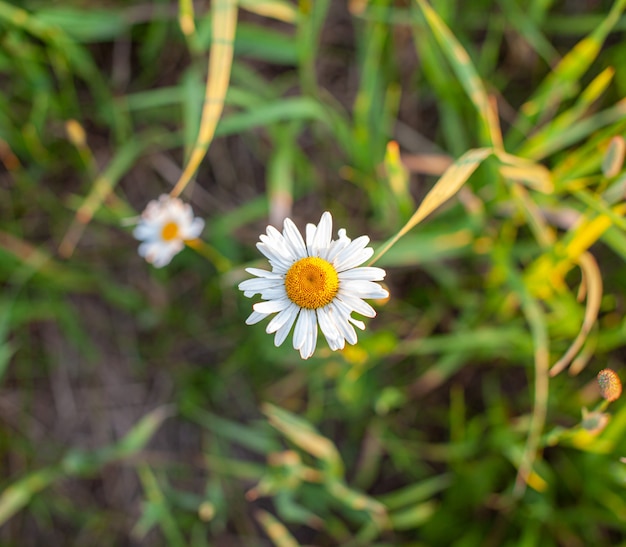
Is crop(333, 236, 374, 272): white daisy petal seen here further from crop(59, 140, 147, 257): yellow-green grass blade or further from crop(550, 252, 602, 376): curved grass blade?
crop(59, 140, 147, 257): yellow-green grass blade

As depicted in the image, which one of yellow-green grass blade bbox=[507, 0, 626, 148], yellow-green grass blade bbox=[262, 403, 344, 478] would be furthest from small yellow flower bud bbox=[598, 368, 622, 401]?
yellow-green grass blade bbox=[507, 0, 626, 148]

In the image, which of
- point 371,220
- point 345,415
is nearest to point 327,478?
point 345,415

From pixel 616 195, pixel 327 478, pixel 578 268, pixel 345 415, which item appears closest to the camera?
pixel 616 195

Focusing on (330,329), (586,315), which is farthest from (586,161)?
(330,329)

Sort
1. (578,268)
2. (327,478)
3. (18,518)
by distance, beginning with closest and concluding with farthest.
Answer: (327,478) < (578,268) < (18,518)

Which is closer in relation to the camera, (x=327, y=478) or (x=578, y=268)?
(x=327, y=478)

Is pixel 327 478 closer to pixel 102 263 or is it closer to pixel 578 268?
pixel 578 268
